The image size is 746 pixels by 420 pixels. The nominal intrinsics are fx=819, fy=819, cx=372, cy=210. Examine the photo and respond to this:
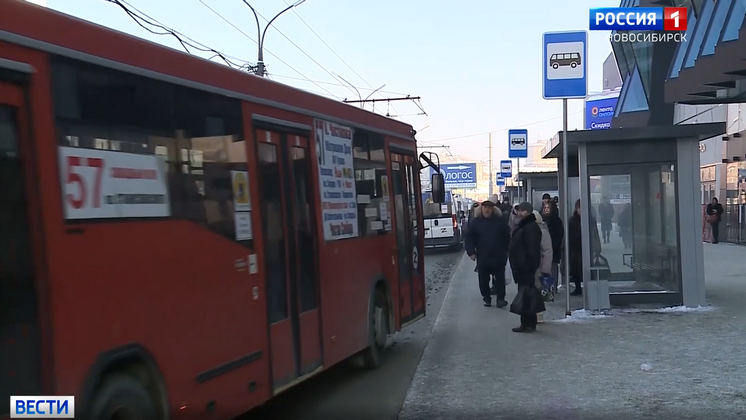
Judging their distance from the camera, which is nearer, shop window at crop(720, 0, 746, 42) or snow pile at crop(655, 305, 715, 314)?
snow pile at crop(655, 305, 715, 314)

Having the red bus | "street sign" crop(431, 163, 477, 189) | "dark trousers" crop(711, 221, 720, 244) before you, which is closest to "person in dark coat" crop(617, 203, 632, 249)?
the red bus

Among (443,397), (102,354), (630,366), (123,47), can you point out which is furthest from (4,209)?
(630,366)

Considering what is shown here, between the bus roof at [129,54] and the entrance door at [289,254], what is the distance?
0.36 metres

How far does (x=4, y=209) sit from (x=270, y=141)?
3.17 m

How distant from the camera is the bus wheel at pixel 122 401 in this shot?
4270 millimetres

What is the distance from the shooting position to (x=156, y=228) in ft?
15.9

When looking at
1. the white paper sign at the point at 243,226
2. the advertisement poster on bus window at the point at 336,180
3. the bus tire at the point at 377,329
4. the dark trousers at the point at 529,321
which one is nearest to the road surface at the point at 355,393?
the bus tire at the point at 377,329

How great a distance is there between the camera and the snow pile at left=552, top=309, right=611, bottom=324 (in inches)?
478

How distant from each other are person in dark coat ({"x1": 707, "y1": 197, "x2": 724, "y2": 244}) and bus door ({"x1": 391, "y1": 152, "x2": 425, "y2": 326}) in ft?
74.9

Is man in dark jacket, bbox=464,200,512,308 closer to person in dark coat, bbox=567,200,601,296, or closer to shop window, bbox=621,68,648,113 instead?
person in dark coat, bbox=567,200,601,296

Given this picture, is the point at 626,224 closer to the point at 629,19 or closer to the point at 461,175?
the point at 629,19

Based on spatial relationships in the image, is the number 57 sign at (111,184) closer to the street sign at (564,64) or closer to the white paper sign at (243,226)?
the white paper sign at (243,226)

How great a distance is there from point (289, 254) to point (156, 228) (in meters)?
2.14

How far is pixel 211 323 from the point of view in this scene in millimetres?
5434
